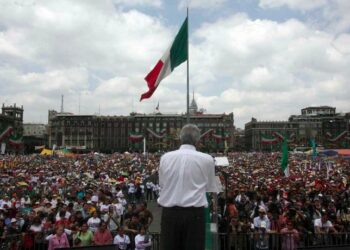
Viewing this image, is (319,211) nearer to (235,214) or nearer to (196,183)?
(235,214)

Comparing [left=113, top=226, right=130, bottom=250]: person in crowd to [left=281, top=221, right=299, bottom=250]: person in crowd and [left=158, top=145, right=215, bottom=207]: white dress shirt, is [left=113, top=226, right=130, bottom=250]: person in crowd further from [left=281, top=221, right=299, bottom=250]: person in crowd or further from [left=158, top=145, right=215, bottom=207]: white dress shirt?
[left=158, top=145, right=215, bottom=207]: white dress shirt

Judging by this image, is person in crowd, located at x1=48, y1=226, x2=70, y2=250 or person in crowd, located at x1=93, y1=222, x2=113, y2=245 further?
person in crowd, located at x1=93, y1=222, x2=113, y2=245

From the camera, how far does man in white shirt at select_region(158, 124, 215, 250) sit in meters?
3.41

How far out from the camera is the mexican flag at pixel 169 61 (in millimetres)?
10688

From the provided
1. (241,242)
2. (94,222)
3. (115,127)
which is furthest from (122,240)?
(115,127)

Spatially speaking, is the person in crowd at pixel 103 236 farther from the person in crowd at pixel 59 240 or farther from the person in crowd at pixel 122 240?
the person in crowd at pixel 59 240

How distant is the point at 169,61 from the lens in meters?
10.7

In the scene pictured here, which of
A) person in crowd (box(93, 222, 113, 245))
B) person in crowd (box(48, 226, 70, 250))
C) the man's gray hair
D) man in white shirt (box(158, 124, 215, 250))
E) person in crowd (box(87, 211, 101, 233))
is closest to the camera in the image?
man in white shirt (box(158, 124, 215, 250))

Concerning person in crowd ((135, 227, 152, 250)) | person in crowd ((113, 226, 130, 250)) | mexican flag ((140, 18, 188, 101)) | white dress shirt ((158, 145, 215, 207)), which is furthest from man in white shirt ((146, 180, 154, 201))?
white dress shirt ((158, 145, 215, 207))

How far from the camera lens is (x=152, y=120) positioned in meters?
132

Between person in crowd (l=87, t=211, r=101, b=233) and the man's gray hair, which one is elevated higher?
the man's gray hair

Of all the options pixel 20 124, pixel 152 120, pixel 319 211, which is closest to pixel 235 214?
pixel 319 211

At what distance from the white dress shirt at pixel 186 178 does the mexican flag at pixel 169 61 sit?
23.6ft

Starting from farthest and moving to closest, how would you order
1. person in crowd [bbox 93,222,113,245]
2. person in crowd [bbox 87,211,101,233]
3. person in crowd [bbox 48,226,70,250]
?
person in crowd [bbox 87,211,101,233] < person in crowd [bbox 93,222,113,245] < person in crowd [bbox 48,226,70,250]
